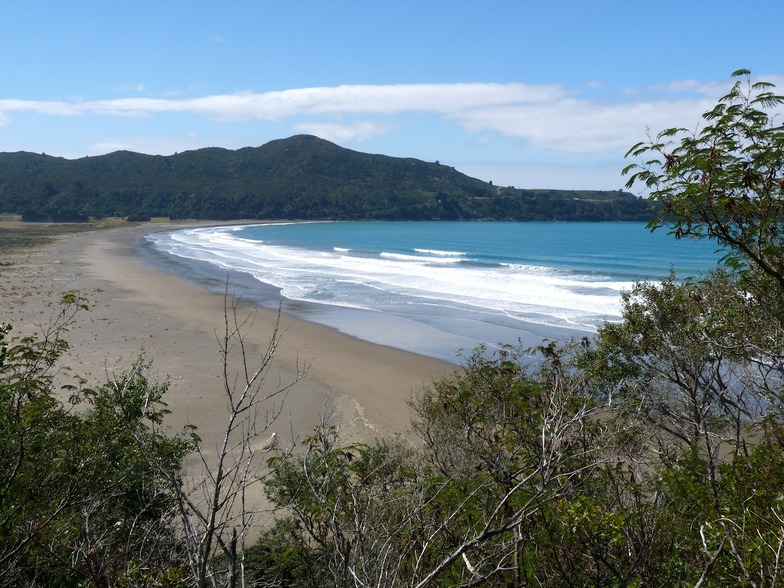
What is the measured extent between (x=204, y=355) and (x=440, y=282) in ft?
83.6

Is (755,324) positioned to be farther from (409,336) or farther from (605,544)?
(409,336)

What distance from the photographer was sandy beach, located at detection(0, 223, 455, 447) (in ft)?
59.2

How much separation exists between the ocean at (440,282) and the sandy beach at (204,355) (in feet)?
7.47

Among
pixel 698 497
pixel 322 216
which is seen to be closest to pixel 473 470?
pixel 698 497

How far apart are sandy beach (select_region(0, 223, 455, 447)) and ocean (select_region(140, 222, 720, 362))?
2276 millimetres

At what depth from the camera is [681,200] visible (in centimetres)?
601

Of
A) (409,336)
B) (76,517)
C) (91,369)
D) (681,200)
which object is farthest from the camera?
(409,336)

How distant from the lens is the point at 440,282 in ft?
156

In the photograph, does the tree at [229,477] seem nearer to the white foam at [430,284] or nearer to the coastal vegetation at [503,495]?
the coastal vegetation at [503,495]

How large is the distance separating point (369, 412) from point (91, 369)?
9777 mm

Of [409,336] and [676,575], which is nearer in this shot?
[676,575]

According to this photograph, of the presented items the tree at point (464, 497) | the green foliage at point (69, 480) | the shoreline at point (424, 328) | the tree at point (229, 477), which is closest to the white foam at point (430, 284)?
the shoreline at point (424, 328)

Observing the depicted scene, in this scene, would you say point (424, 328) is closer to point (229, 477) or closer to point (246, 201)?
point (229, 477)

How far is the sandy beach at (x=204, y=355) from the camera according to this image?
18047 mm
